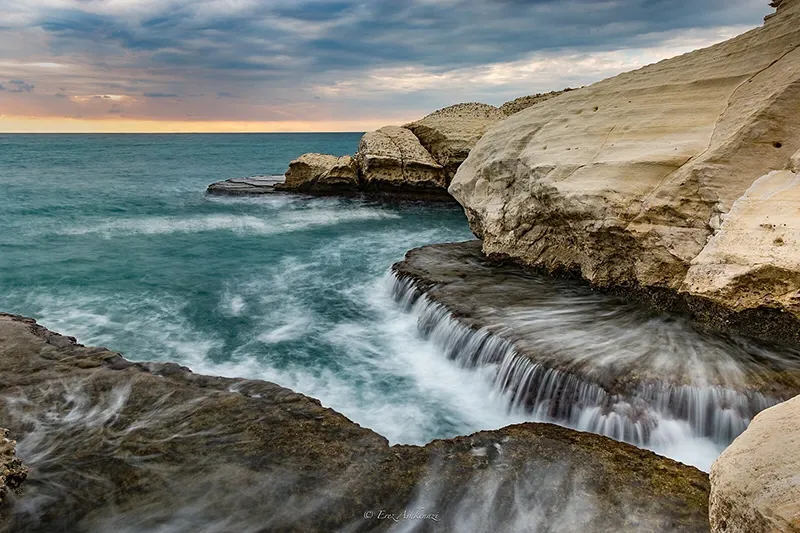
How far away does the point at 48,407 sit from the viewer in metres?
5.72

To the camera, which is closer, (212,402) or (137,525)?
(137,525)

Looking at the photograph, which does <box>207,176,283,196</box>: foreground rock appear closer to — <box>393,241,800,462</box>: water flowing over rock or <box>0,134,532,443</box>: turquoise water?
<box>0,134,532,443</box>: turquoise water

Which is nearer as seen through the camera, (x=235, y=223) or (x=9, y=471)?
(x=9, y=471)

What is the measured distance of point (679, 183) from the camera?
7.88 metres

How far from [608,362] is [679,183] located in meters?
3.11

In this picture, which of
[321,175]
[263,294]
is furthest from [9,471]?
[321,175]

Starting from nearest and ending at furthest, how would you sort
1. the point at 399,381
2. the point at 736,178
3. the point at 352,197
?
the point at 736,178 → the point at 399,381 → the point at 352,197

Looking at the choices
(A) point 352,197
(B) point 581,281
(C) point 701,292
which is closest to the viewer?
(C) point 701,292

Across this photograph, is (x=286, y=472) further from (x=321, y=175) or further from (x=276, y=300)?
(x=321, y=175)

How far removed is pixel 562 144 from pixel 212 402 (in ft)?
26.4

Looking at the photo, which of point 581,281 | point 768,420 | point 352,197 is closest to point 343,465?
point 768,420

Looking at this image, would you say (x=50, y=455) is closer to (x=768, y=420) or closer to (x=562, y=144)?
(x=768, y=420)

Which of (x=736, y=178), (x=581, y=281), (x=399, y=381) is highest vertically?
(x=736, y=178)

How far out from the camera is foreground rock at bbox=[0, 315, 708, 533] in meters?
4.24
